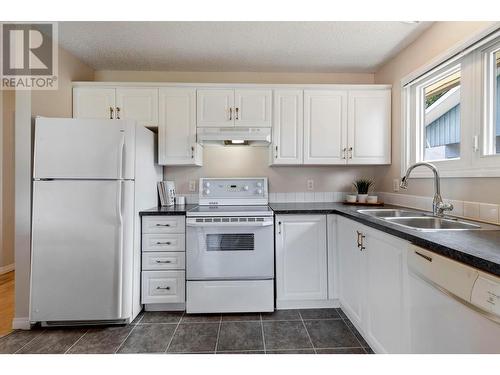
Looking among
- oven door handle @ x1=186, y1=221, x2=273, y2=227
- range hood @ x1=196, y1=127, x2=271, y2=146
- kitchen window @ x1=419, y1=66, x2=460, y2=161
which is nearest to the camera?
kitchen window @ x1=419, y1=66, x2=460, y2=161

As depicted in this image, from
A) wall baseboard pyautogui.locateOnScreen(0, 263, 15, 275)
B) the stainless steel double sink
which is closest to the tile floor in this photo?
the stainless steel double sink

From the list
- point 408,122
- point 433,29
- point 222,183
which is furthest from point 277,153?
point 433,29

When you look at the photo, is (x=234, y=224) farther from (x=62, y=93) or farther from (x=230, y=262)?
(x=62, y=93)

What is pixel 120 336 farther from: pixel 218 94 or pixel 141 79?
pixel 141 79

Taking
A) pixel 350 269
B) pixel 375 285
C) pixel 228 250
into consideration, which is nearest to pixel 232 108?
pixel 228 250

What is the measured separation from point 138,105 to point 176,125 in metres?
0.42

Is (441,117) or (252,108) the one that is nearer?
(441,117)

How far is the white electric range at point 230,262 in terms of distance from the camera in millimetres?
2049

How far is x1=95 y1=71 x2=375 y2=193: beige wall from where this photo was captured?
269 cm

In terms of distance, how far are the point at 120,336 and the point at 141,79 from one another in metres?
2.51

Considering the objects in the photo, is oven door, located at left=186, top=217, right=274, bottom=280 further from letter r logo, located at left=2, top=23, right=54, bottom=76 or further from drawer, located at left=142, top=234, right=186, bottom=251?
letter r logo, located at left=2, top=23, right=54, bottom=76

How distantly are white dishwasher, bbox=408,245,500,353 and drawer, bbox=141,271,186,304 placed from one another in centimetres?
169

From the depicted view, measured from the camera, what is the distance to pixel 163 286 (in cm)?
209
